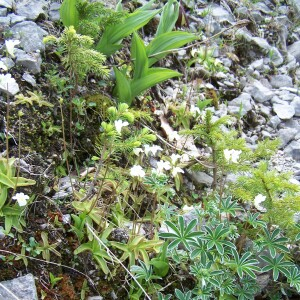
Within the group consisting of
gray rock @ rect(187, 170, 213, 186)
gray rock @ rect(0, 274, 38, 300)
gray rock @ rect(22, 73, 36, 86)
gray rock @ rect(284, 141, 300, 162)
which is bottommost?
gray rock @ rect(284, 141, 300, 162)

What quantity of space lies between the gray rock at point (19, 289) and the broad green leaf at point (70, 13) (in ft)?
5.87

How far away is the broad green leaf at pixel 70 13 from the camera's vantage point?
3312 millimetres

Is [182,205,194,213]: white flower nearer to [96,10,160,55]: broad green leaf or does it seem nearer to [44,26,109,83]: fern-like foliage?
[44,26,109,83]: fern-like foliage

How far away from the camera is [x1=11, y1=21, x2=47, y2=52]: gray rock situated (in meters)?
3.29

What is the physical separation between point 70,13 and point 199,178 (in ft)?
4.64

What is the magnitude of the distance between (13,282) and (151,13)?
2041mm

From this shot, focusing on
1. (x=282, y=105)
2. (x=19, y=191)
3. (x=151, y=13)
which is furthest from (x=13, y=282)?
(x=282, y=105)

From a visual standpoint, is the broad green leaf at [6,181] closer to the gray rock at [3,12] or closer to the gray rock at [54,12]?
the gray rock at [3,12]

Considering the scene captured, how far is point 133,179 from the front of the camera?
9.46 ft

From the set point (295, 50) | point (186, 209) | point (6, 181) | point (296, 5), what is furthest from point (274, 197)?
point (296, 5)

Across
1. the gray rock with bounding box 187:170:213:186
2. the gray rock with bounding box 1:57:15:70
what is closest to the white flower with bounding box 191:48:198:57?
the gray rock with bounding box 187:170:213:186

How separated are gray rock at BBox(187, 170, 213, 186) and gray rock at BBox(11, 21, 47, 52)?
1.32 metres

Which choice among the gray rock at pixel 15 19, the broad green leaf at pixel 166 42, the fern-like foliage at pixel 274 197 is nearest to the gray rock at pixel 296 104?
the broad green leaf at pixel 166 42

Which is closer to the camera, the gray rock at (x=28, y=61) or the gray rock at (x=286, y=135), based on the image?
the gray rock at (x=28, y=61)
